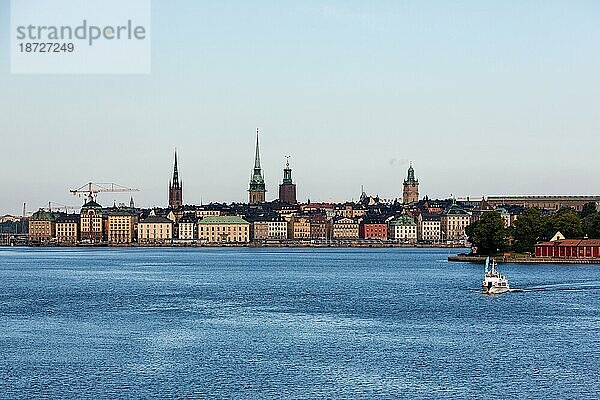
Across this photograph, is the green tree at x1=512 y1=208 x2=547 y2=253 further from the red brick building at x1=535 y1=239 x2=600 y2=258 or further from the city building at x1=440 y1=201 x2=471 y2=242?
the city building at x1=440 y1=201 x2=471 y2=242

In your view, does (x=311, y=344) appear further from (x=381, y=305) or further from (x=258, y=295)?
(x=258, y=295)

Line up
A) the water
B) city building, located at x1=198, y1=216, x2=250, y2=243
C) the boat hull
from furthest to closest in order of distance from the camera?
city building, located at x1=198, y1=216, x2=250, y2=243 → the boat hull → the water

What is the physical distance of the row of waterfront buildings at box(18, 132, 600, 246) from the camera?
157625 mm

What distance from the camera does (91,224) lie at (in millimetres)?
165625

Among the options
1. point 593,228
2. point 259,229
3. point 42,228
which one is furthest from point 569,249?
point 42,228

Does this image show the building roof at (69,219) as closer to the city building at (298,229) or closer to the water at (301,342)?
the city building at (298,229)

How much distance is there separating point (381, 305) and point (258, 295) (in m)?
6.41

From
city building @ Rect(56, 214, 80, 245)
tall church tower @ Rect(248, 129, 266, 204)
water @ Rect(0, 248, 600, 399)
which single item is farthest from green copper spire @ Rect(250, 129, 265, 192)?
water @ Rect(0, 248, 600, 399)

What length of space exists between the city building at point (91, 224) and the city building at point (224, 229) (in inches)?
606

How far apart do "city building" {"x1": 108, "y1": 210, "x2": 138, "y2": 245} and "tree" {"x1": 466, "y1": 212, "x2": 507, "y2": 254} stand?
9320 cm

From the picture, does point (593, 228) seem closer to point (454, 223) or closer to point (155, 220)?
point (454, 223)

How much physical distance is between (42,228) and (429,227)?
55814 millimetres

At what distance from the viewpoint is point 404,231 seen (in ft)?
522

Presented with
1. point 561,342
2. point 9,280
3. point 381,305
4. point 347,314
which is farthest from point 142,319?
point 9,280
